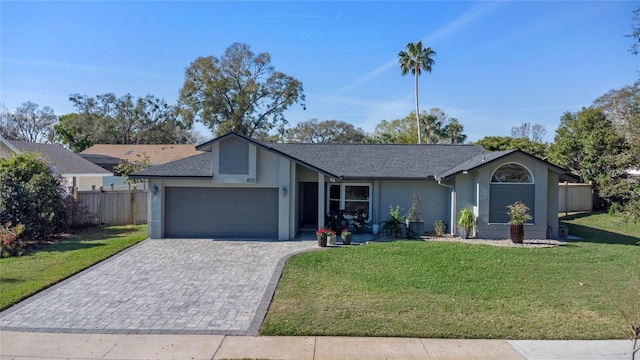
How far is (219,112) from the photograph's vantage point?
38.9 metres

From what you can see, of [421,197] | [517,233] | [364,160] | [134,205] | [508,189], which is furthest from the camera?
[134,205]

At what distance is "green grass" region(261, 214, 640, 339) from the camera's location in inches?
250

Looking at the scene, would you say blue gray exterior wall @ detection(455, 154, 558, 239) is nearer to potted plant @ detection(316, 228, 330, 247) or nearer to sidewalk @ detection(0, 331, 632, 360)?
potted plant @ detection(316, 228, 330, 247)

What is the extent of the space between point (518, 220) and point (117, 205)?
1681cm

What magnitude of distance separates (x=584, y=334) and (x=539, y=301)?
147cm

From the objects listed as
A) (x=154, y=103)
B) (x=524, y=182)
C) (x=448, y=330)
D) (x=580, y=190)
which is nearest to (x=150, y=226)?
(x=448, y=330)

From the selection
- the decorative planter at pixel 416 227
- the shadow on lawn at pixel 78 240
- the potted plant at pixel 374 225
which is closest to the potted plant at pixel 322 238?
the potted plant at pixel 374 225

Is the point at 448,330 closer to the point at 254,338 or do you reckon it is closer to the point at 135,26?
the point at 254,338

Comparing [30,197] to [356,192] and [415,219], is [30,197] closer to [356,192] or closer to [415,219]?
[356,192]

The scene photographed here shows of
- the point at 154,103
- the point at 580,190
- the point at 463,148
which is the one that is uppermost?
the point at 154,103

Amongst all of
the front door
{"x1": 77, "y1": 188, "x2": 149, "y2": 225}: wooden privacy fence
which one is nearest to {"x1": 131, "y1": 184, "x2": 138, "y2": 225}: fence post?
{"x1": 77, "y1": 188, "x2": 149, "y2": 225}: wooden privacy fence

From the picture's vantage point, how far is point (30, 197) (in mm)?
13828

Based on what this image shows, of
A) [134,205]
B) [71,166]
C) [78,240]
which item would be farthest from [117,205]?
[71,166]

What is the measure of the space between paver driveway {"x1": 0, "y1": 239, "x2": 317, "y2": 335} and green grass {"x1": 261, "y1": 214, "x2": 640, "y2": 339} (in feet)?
2.25
